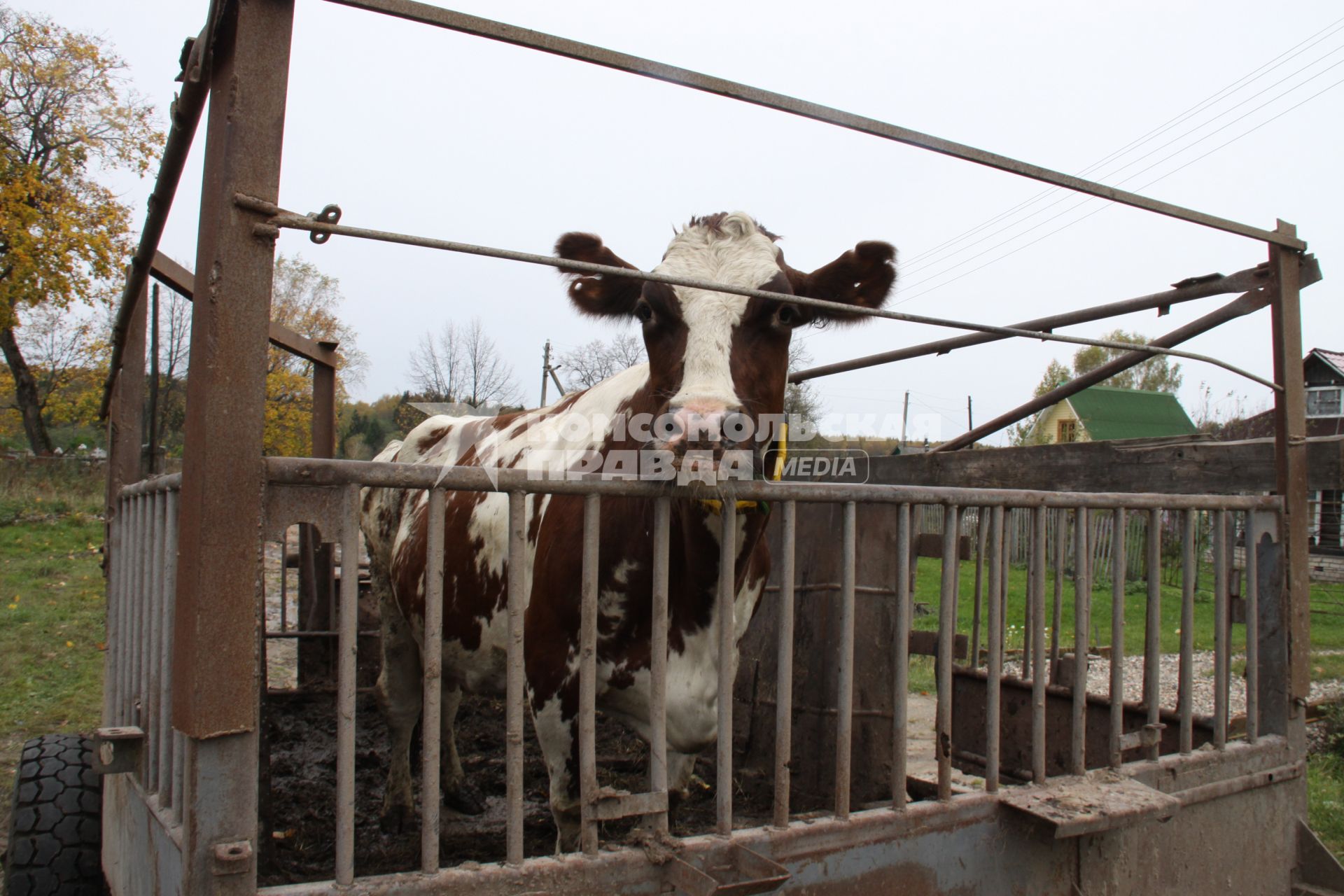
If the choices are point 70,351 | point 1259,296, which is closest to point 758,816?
point 1259,296

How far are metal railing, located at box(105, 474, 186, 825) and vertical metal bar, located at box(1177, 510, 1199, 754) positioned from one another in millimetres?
3155

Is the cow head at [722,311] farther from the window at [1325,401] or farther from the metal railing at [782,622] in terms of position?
the window at [1325,401]

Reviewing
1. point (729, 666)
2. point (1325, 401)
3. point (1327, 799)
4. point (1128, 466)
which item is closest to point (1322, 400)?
point (1325, 401)

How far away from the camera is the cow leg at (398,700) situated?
4.18 m

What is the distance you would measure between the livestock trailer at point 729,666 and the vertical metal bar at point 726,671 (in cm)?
1

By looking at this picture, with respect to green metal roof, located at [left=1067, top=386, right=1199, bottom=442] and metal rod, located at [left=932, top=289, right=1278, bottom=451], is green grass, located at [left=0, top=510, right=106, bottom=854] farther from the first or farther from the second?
green metal roof, located at [left=1067, top=386, right=1199, bottom=442]

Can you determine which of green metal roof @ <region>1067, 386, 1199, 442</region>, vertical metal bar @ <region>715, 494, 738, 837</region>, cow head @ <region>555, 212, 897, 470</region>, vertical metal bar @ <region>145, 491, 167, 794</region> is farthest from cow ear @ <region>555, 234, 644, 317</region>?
green metal roof @ <region>1067, 386, 1199, 442</region>

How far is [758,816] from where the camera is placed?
4199 mm

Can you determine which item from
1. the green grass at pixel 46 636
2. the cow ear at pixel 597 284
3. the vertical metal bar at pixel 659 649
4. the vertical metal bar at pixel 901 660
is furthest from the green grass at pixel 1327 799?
the green grass at pixel 46 636

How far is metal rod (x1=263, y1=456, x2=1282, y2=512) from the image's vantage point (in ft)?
5.45

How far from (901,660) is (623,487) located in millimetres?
1018

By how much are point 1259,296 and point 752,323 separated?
235cm

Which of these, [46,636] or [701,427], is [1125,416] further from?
[701,427]

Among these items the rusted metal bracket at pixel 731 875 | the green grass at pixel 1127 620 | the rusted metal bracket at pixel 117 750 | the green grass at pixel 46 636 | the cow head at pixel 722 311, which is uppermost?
the cow head at pixel 722 311
